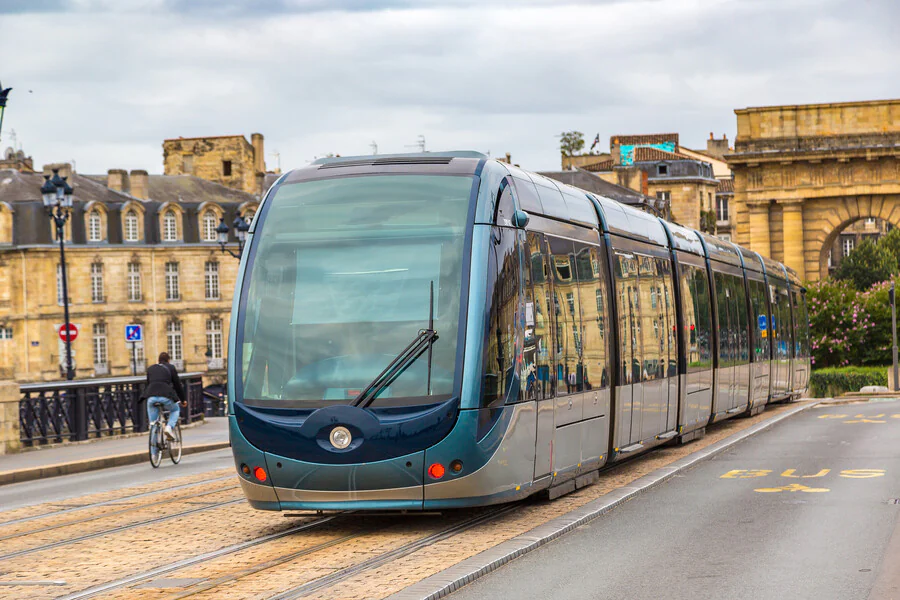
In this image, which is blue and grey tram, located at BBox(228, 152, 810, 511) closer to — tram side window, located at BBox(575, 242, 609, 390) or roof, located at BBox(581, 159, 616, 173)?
tram side window, located at BBox(575, 242, 609, 390)

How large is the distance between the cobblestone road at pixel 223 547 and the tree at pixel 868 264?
290 ft

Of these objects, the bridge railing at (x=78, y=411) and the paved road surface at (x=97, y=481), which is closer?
the paved road surface at (x=97, y=481)

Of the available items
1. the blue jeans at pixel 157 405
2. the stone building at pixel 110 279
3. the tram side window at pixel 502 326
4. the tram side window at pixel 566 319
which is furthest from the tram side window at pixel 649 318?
the stone building at pixel 110 279

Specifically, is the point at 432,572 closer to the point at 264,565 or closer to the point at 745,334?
the point at 264,565

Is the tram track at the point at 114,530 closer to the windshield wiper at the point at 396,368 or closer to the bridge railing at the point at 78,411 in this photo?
the windshield wiper at the point at 396,368

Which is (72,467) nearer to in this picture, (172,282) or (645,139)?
(172,282)

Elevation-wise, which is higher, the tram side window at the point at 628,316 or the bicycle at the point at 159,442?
the tram side window at the point at 628,316

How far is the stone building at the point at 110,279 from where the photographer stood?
7681 cm

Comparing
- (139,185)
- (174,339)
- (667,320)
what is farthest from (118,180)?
(667,320)

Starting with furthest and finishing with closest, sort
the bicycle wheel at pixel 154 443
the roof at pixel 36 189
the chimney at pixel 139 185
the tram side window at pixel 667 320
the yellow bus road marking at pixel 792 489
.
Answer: the chimney at pixel 139 185 < the roof at pixel 36 189 < the bicycle wheel at pixel 154 443 < the tram side window at pixel 667 320 < the yellow bus road marking at pixel 792 489

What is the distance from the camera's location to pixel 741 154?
64.9 meters

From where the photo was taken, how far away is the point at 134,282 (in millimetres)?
80188

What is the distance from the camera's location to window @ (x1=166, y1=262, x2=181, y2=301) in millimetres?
81062

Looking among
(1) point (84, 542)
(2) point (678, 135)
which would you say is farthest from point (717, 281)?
(2) point (678, 135)
